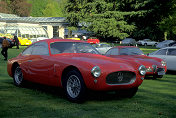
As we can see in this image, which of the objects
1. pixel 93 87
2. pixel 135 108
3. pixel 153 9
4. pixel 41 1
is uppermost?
pixel 41 1

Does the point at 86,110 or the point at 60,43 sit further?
the point at 60,43

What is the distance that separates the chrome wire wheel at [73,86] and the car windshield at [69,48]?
1.23 metres

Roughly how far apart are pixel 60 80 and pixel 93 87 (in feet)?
3.54

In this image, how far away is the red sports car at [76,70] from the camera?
21.4 ft

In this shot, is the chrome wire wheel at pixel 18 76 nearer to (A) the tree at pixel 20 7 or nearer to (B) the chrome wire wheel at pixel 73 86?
(B) the chrome wire wheel at pixel 73 86

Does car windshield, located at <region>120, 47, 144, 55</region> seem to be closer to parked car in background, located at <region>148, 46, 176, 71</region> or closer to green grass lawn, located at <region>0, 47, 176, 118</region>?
parked car in background, located at <region>148, 46, 176, 71</region>

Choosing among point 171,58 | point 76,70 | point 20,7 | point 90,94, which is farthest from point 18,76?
point 20,7

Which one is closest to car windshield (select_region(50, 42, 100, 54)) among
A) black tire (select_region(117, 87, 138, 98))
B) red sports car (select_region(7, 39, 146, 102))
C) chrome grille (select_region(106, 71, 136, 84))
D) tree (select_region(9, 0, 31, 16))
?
red sports car (select_region(7, 39, 146, 102))

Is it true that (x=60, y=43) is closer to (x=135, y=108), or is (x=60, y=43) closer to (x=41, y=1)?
(x=135, y=108)

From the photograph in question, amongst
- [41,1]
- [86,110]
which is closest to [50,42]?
[86,110]

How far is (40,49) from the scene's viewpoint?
8.41 metres

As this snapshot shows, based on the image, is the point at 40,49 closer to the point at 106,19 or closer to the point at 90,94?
the point at 90,94

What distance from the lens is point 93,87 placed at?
254 inches

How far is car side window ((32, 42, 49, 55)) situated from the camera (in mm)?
8133
